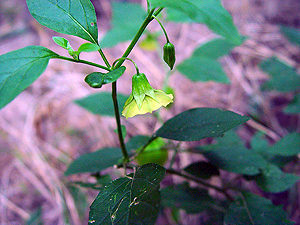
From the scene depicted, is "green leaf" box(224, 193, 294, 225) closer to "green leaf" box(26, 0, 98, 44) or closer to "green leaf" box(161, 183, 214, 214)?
"green leaf" box(161, 183, 214, 214)

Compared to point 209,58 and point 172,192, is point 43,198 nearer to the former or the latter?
point 172,192

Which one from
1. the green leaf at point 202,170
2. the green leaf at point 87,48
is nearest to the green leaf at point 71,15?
the green leaf at point 87,48

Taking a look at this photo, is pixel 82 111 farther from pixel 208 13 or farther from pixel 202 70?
pixel 208 13

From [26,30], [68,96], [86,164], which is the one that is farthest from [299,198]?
[26,30]

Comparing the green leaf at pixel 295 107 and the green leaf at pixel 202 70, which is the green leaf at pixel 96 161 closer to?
the green leaf at pixel 202 70

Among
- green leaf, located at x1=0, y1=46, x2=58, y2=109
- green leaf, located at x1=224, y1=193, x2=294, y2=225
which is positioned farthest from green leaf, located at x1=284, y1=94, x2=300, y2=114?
green leaf, located at x1=0, y1=46, x2=58, y2=109
